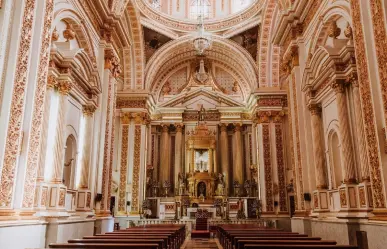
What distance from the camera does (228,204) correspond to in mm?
17859

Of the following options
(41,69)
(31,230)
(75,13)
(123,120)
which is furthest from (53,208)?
(123,120)

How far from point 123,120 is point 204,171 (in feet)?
17.3

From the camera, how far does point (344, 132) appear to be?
7770 millimetres

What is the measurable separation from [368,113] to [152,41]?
13732mm

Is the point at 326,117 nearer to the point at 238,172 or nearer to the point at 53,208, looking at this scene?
the point at 53,208

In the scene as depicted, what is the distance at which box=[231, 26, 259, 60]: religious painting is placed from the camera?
1782 centimetres

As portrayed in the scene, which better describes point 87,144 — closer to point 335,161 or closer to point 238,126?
point 335,161

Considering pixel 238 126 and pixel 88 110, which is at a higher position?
pixel 238 126

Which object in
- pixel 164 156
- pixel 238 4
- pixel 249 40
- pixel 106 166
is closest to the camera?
pixel 106 166

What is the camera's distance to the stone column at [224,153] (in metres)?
19.8

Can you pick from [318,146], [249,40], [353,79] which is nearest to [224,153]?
[249,40]

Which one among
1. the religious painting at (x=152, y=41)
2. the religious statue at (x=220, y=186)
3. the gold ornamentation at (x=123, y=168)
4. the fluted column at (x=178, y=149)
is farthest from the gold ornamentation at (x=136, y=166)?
the religious statue at (x=220, y=186)

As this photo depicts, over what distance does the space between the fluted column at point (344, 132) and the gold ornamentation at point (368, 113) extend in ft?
5.42

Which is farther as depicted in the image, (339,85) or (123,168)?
(123,168)
